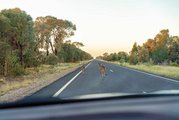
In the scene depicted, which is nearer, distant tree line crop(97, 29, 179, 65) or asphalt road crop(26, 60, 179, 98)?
asphalt road crop(26, 60, 179, 98)

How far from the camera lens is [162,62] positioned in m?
134

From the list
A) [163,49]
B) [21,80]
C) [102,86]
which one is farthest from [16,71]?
[163,49]

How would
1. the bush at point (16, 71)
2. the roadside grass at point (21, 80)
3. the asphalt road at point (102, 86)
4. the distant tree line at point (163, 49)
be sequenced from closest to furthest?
the asphalt road at point (102, 86) → the roadside grass at point (21, 80) → the bush at point (16, 71) → the distant tree line at point (163, 49)

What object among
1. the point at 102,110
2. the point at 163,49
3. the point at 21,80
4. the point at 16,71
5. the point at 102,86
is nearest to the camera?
the point at 102,110

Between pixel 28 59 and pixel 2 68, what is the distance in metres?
11.6

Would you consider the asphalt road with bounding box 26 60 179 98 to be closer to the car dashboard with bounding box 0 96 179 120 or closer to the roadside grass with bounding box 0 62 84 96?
the roadside grass with bounding box 0 62 84 96

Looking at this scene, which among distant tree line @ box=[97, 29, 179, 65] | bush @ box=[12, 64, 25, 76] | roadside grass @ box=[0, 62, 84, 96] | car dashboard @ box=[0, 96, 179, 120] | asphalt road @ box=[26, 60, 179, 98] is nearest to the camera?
car dashboard @ box=[0, 96, 179, 120]

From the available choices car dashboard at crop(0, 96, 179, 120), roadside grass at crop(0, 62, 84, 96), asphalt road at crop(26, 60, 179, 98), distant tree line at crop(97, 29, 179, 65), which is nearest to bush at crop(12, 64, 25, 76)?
roadside grass at crop(0, 62, 84, 96)

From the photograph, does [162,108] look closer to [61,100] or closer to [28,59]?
[61,100]

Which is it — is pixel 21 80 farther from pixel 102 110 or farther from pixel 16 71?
pixel 102 110

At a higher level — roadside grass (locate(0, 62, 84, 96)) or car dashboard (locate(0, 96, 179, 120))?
car dashboard (locate(0, 96, 179, 120))

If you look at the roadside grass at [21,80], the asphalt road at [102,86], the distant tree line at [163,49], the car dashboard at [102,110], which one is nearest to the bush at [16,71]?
the roadside grass at [21,80]

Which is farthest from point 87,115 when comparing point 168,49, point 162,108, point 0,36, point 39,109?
point 168,49

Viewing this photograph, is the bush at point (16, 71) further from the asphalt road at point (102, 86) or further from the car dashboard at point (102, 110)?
the car dashboard at point (102, 110)
